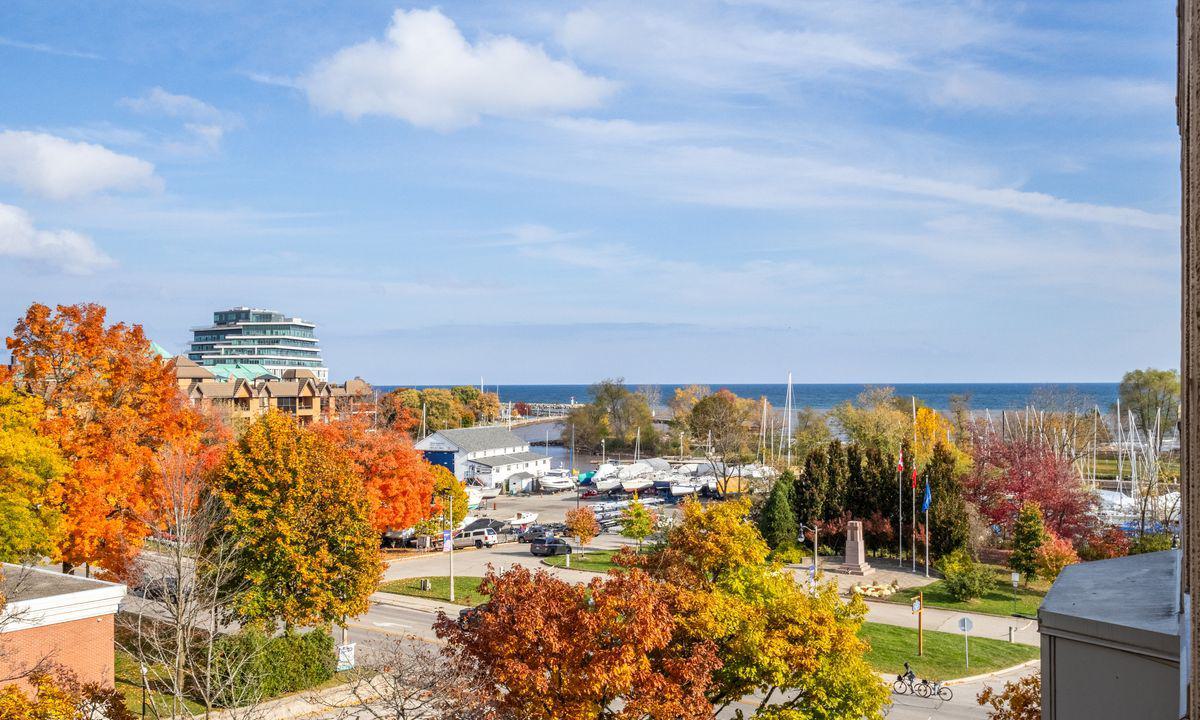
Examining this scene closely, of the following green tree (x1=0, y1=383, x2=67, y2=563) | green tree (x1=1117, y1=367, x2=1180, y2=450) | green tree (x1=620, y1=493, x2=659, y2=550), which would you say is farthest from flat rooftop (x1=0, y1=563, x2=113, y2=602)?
green tree (x1=1117, y1=367, x2=1180, y2=450)

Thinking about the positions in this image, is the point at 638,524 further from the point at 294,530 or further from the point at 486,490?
the point at 486,490

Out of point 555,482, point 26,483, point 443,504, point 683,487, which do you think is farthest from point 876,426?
point 26,483

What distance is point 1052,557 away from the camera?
1636 inches

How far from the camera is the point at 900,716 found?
2552 cm

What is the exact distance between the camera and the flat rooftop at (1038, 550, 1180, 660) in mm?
10445

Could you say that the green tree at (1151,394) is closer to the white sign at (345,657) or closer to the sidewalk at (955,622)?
the sidewalk at (955,622)

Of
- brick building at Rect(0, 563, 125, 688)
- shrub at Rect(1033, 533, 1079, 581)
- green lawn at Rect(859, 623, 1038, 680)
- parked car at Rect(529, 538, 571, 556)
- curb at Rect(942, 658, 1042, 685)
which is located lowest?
curb at Rect(942, 658, 1042, 685)

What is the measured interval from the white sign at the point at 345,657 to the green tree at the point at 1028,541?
3196 centimetres

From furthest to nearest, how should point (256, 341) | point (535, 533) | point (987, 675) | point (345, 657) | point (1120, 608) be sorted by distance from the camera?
point (256, 341), point (535, 533), point (987, 675), point (345, 657), point (1120, 608)

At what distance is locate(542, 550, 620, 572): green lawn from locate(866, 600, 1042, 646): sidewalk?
527 inches

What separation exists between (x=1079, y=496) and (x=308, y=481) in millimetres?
40889

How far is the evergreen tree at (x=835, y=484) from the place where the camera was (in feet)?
165

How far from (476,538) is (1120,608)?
43265mm

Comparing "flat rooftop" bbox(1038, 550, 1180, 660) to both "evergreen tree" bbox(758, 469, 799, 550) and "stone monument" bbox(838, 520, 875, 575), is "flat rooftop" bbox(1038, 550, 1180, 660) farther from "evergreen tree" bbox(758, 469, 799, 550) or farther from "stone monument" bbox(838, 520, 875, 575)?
"evergreen tree" bbox(758, 469, 799, 550)
